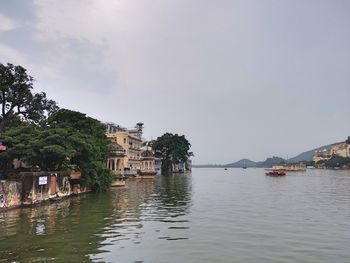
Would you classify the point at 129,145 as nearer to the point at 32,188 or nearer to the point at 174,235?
the point at 32,188

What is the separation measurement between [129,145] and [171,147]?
30200mm

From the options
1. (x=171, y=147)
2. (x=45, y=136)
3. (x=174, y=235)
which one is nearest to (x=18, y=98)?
(x=45, y=136)

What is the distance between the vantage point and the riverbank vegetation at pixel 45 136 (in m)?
35.8

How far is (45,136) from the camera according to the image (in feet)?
121

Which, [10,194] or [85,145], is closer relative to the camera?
[10,194]

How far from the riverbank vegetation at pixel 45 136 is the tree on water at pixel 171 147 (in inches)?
2872

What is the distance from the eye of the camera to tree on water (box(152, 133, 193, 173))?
12955 cm

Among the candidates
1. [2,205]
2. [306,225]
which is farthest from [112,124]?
[306,225]

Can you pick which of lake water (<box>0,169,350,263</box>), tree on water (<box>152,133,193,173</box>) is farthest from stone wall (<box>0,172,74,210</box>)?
tree on water (<box>152,133,193,173</box>)

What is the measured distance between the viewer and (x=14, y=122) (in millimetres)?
53812

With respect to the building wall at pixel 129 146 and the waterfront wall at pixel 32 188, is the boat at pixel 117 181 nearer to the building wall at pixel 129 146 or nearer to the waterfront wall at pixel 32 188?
the waterfront wall at pixel 32 188

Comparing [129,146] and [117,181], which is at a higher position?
[129,146]

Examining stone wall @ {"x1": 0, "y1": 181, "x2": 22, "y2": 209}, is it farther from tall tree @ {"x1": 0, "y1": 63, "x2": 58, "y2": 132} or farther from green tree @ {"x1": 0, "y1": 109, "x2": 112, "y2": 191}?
tall tree @ {"x1": 0, "y1": 63, "x2": 58, "y2": 132}

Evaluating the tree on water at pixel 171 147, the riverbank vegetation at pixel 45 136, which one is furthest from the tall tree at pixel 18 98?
the tree on water at pixel 171 147
